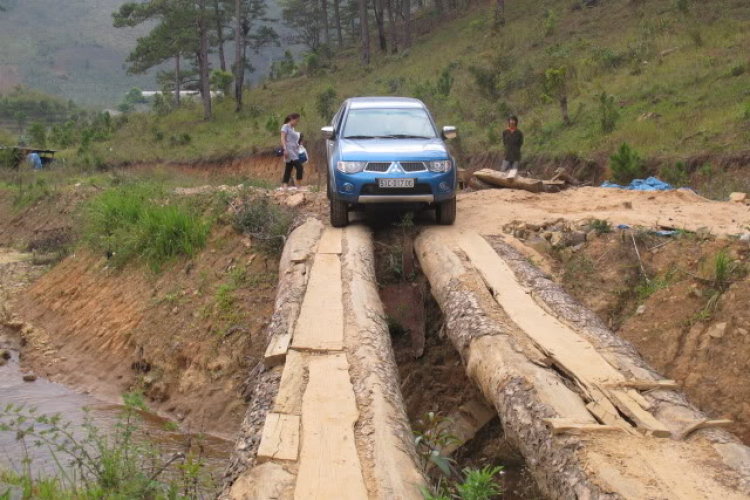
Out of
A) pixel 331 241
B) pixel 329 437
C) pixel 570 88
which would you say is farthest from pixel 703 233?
pixel 570 88

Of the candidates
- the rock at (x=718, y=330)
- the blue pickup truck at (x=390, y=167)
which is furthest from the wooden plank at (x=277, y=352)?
the rock at (x=718, y=330)

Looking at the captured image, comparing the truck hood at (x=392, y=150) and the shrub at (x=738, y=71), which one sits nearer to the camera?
the truck hood at (x=392, y=150)

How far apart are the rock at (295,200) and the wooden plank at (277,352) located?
532cm

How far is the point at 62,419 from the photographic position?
789cm

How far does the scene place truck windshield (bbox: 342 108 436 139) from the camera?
384 inches

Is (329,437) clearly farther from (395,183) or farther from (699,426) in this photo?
(395,183)

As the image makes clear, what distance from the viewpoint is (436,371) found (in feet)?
24.5

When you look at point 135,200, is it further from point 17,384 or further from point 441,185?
point 441,185

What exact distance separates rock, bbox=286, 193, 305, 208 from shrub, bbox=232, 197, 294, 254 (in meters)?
0.29

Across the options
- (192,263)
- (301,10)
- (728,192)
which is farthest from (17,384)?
(301,10)

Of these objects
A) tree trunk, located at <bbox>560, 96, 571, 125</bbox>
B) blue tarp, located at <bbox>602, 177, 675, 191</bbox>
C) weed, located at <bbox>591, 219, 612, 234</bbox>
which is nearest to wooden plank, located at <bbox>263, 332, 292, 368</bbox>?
weed, located at <bbox>591, 219, 612, 234</bbox>

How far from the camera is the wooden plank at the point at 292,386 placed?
15.5ft

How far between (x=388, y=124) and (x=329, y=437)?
20.6 ft

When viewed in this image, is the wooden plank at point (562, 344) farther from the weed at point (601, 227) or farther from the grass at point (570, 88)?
the grass at point (570, 88)
